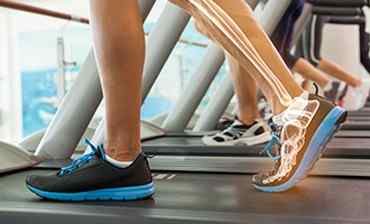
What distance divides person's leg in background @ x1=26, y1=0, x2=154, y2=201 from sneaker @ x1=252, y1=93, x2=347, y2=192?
339 millimetres

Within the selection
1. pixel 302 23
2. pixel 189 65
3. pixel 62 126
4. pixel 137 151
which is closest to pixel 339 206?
pixel 137 151

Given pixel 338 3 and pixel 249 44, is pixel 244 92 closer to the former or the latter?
pixel 338 3

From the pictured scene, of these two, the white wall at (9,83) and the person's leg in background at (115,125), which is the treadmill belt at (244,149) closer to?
the person's leg in background at (115,125)

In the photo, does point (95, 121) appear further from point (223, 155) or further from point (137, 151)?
point (137, 151)

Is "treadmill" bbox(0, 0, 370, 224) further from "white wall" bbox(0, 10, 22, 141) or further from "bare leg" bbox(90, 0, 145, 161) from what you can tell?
"white wall" bbox(0, 10, 22, 141)

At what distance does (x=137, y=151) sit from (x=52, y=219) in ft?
0.83

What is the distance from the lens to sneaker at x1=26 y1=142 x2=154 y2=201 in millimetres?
1212

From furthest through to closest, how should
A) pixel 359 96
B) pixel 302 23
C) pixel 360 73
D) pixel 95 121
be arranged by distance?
1. pixel 360 73
2. pixel 359 96
3. pixel 302 23
4. pixel 95 121

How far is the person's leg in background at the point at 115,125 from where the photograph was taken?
1.17m

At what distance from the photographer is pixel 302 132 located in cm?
121

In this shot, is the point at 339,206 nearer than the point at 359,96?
Yes

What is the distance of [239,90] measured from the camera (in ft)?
7.52

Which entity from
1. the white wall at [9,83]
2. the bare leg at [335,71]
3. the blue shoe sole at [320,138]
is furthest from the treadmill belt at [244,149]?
the white wall at [9,83]

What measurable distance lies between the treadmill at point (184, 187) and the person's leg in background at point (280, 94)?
0.33 ft
